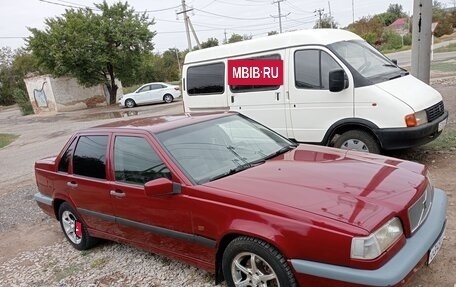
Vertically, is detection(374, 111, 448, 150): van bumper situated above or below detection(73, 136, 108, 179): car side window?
below

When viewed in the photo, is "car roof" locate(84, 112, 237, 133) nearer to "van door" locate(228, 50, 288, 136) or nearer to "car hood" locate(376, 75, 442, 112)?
"van door" locate(228, 50, 288, 136)

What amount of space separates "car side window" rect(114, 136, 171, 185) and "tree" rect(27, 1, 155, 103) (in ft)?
78.2

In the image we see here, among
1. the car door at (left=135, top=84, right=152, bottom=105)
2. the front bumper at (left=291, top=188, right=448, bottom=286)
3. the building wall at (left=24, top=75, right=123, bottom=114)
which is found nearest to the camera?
the front bumper at (left=291, top=188, right=448, bottom=286)

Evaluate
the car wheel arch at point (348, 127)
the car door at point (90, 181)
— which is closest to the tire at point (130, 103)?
the car wheel arch at point (348, 127)

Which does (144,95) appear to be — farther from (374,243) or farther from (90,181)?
(374,243)

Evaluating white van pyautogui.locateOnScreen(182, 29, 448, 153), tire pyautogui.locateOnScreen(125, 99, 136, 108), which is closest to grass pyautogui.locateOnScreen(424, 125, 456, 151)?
white van pyautogui.locateOnScreen(182, 29, 448, 153)

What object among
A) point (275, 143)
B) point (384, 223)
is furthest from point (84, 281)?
point (384, 223)

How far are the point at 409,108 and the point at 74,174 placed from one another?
4291 millimetres

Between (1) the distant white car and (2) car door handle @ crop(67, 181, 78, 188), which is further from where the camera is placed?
(1) the distant white car

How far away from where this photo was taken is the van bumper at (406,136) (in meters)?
5.28

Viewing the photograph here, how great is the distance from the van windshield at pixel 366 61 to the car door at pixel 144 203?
3535mm

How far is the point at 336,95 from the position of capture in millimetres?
5883

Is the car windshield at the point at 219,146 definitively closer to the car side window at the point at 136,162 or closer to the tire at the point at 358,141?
the car side window at the point at 136,162

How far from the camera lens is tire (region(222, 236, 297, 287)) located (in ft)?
8.96
